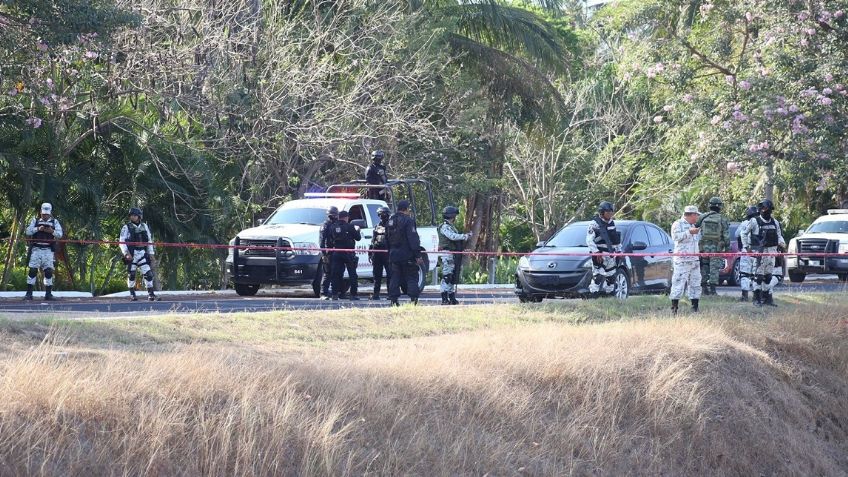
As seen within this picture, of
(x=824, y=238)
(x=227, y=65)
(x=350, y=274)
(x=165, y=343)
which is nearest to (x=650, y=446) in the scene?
(x=165, y=343)

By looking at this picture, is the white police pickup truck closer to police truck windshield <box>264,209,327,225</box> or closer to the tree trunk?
police truck windshield <box>264,209,327,225</box>

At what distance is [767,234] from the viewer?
18.8 m

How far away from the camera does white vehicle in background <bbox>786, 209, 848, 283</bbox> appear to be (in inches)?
1168

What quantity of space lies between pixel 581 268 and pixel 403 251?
11.2 ft

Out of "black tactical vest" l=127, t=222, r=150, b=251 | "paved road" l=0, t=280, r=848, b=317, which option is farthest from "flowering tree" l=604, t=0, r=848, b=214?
"black tactical vest" l=127, t=222, r=150, b=251

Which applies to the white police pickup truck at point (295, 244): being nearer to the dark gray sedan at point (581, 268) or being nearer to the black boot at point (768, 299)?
the dark gray sedan at point (581, 268)

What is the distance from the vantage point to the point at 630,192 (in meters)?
41.8

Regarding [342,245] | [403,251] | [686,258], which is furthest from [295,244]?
[686,258]

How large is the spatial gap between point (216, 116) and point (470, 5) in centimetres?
1128

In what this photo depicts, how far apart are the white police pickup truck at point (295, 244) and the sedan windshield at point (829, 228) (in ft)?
41.1

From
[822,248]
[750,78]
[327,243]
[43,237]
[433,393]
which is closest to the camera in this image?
[433,393]

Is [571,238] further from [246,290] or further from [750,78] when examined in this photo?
[750,78]

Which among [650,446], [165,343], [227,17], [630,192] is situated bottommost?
[650,446]

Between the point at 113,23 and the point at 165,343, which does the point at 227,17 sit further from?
the point at 165,343
